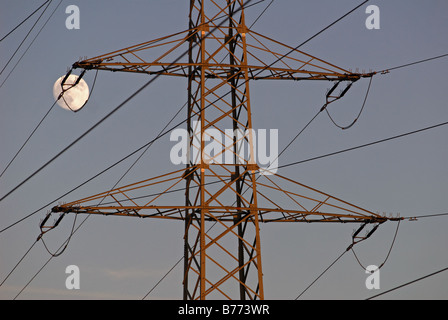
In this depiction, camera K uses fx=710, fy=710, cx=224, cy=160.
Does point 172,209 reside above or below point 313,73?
below

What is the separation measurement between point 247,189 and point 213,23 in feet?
19.8

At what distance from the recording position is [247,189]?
2294 centimetres

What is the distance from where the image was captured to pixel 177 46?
81.5 ft

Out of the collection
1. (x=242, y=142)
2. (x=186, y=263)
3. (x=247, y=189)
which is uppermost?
(x=242, y=142)
